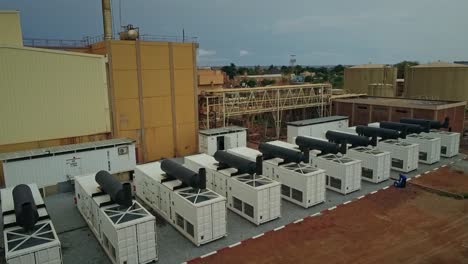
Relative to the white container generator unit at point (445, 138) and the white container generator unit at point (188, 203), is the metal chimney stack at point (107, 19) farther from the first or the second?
the white container generator unit at point (445, 138)

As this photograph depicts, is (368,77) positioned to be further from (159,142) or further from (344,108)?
(159,142)

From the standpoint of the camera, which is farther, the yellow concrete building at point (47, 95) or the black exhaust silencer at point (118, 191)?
the yellow concrete building at point (47, 95)

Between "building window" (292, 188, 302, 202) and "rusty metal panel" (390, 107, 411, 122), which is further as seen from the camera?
"rusty metal panel" (390, 107, 411, 122)

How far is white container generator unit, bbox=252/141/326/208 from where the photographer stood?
22.7m

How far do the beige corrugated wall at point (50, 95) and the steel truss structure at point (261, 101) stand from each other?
12.6 metres

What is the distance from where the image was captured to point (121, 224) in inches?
607

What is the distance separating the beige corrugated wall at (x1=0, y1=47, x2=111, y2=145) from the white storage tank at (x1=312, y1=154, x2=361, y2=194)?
2164 centimetres

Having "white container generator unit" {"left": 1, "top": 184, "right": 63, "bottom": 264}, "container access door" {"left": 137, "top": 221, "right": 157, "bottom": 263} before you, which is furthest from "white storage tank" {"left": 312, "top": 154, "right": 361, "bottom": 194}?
"white container generator unit" {"left": 1, "top": 184, "right": 63, "bottom": 264}

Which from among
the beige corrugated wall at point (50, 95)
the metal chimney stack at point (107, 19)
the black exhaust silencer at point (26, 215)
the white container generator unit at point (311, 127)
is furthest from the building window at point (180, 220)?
the metal chimney stack at point (107, 19)

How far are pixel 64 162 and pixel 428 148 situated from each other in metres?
33.8

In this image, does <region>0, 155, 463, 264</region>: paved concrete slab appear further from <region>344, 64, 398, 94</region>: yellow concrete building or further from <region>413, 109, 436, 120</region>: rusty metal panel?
<region>344, 64, 398, 94</region>: yellow concrete building

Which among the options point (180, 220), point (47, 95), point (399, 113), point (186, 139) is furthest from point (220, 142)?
point (399, 113)

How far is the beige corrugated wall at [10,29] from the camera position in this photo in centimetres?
3016

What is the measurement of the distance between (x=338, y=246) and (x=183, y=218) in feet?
29.1
